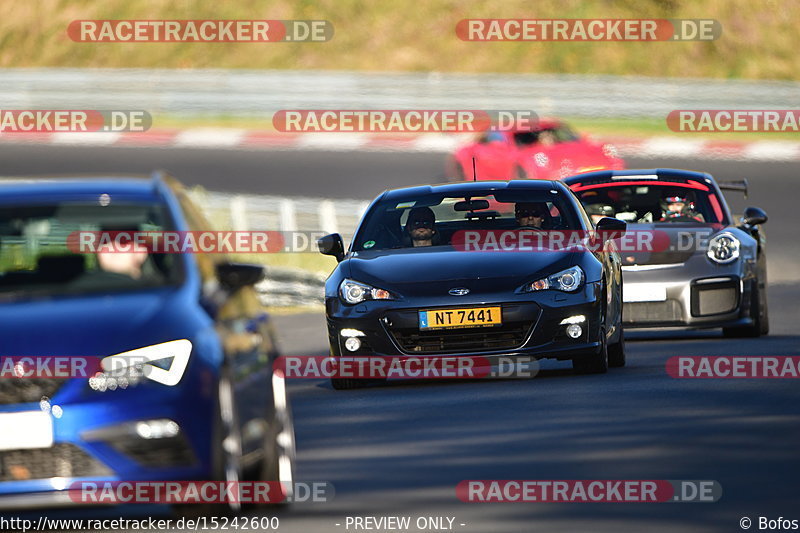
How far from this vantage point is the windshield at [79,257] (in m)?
7.66

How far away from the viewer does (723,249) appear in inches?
592

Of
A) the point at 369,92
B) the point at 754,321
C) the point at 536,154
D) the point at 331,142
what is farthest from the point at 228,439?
the point at 369,92

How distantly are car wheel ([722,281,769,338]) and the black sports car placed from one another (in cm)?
237

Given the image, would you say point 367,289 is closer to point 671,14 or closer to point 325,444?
point 325,444

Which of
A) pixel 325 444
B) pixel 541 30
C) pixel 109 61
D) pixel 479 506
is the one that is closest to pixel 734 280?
pixel 325 444

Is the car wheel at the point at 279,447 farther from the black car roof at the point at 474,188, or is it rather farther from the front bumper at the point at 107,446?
the black car roof at the point at 474,188

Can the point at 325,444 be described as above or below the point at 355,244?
below

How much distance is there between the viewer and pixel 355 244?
13188 millimetres

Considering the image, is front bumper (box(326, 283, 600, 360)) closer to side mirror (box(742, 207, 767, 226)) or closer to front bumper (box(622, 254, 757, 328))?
front bumper (box(622, 254, 757, 328))

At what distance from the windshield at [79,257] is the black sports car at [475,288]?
13.6 ft

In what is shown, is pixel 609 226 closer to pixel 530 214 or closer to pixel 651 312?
pixel 530 214

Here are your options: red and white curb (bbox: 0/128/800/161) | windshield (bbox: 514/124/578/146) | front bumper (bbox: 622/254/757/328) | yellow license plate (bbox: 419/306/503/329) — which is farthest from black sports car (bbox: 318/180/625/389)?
red and white curb (bbox: 0/128/800/161)

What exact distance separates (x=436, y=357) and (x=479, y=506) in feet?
14.3

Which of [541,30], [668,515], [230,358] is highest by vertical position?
[541,30]
